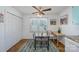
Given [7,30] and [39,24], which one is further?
[39,24]

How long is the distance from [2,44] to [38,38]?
6.50 feet

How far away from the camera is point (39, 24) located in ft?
30.6

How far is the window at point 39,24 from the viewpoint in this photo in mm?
9289

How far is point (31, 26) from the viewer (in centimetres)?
939

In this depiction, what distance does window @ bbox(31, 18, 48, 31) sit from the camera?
929cm

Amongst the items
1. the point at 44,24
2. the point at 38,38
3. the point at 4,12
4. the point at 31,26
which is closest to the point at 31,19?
the point at 31,26

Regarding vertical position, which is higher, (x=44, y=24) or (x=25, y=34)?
(x=44, y=24)

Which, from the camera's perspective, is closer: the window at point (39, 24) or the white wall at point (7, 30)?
the white wall at point (7, 30)

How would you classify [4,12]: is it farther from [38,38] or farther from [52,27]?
[52,27]

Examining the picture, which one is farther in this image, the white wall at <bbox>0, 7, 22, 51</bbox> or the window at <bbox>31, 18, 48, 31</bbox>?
the window at <bbox>31, 18, 48, 31</bbox>

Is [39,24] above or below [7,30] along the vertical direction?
above

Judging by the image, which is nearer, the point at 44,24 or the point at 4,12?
the point at 4,12
